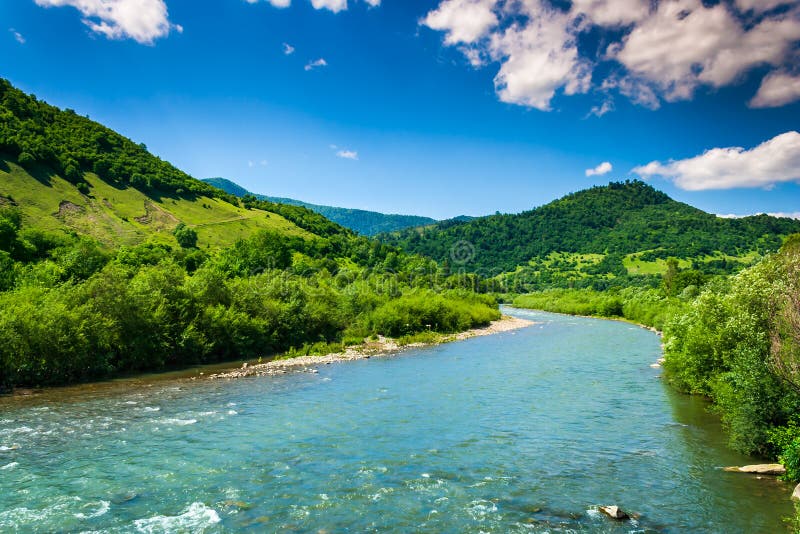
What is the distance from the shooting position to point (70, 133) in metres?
121

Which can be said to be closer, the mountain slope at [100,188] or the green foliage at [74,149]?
the mountain slope at [100,188]

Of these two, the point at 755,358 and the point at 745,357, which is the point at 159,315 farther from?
the point at 755,358

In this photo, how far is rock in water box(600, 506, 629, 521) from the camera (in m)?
15.0

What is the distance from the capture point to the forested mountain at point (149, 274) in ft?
115

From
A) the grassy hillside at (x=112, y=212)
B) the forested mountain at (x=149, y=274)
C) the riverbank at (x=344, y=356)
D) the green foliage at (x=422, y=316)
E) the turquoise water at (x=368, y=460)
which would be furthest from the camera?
the grassy hillside at (x=112, y=212)

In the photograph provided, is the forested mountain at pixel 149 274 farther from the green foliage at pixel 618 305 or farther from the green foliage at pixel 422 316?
the green foliage at pixel 618 305

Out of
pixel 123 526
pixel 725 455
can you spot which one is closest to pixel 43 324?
pixel 123 526

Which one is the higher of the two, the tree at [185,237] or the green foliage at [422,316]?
the tree at [185,237]

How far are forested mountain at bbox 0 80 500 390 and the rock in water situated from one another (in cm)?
3424

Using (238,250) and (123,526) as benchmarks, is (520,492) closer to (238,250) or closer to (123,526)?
(123,526)

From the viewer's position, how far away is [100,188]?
349 feet

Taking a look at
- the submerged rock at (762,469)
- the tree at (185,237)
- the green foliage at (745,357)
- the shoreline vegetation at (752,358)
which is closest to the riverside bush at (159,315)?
the tree at (185,237)

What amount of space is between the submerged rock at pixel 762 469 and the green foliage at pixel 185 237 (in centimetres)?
9876

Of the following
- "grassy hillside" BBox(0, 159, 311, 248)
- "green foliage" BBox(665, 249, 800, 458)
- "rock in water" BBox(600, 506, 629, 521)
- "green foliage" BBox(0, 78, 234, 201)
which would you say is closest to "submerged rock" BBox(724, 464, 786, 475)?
"green foliage" BBox(665, 249, 800, 458)
